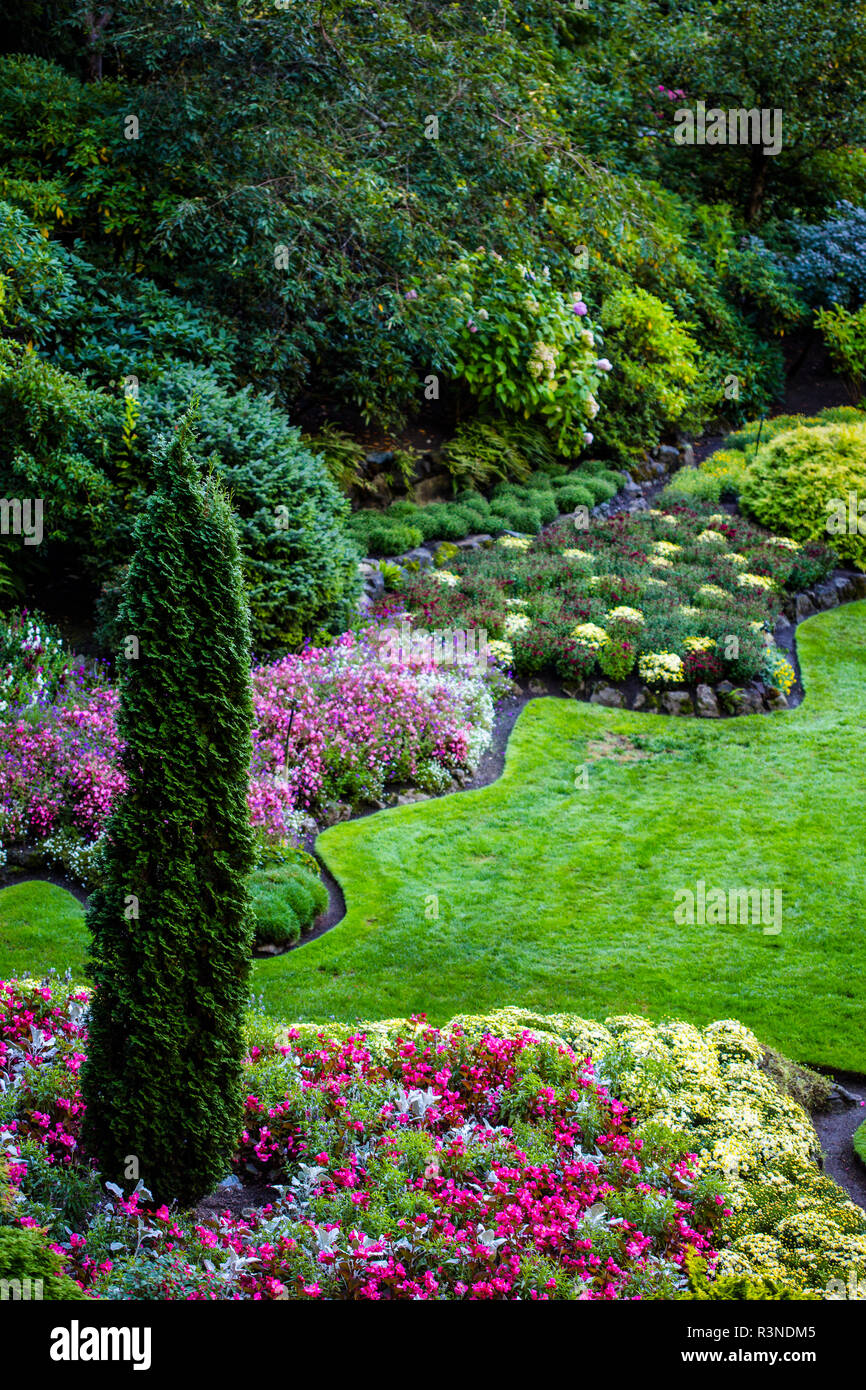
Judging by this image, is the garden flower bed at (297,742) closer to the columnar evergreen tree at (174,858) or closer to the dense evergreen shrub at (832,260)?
the columnar evergreen tree at (174,858)

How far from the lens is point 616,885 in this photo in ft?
25.1

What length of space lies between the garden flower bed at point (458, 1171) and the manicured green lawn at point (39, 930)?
823 millimetres

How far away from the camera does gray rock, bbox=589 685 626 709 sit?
10.9m

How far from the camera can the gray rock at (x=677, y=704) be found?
1073 centimetres

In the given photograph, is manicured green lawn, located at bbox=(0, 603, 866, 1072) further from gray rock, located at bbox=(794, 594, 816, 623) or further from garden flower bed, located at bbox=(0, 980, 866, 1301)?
gray rock, located at bbox=(794, 594, 816, 623)

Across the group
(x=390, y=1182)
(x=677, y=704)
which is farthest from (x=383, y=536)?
(x=390, y=1182)

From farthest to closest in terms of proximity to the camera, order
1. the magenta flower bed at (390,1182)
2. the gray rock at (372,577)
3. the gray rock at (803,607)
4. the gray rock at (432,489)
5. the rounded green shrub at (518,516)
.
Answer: the gray rock at (432,489), the rounded green shrub at (518,516), the gray rock at (803,607), the gray rock at (372,577), the magenta flower bed at (390,1182)

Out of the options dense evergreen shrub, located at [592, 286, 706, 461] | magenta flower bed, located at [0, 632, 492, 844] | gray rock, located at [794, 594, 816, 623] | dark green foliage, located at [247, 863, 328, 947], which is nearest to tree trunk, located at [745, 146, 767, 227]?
dense evergreen shrub, located at [592, 286, 706, 461]

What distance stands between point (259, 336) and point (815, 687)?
24.2 ft

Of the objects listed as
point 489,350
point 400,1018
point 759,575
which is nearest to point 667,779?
point 400,1018

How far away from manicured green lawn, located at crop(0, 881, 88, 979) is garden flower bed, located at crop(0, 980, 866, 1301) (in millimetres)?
823

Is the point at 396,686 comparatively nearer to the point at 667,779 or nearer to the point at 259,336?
the point at 667,779

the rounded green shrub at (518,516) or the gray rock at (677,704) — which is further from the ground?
the rounded green shrub at (518,516)

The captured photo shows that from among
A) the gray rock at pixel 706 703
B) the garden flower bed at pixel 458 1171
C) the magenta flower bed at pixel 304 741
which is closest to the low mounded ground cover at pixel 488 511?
the magenta flower bed at pixel 304 741
